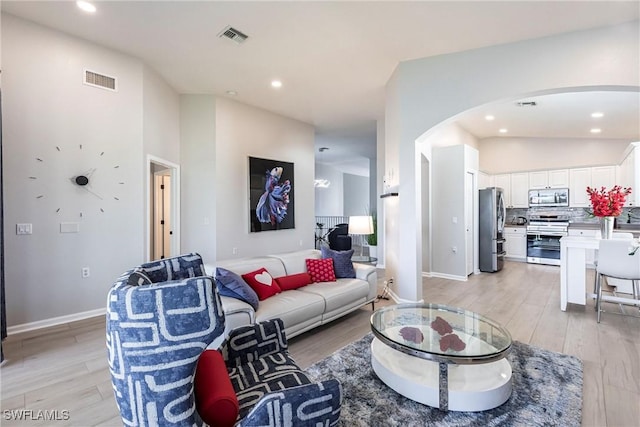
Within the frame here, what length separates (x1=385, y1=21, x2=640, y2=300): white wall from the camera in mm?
2998

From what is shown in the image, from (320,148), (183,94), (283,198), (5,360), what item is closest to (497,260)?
Result: (283,198)

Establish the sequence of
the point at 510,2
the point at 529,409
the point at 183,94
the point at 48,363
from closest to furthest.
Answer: the point at 529,409 → the point at 48,363 → the point at 510,2 → the point at 183,94

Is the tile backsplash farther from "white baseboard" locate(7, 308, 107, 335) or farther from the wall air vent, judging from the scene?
"white baseboard" locate(7, 308, 107, 335)

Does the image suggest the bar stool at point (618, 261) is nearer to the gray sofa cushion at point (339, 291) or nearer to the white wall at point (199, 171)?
the gray sofa cushion at point (339, 291)

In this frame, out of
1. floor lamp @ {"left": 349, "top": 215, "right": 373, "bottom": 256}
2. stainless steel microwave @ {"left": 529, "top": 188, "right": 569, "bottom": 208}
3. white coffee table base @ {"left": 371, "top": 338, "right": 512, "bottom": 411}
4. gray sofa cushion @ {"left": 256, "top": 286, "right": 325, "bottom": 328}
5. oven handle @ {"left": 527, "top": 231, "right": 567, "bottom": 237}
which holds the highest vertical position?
stainless steel microwave @ {"left": 529, "top": 188, "right": 569, "bottom": 208}

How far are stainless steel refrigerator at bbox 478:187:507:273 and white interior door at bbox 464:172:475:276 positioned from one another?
35 centimetres

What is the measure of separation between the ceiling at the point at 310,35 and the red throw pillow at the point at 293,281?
273 cm

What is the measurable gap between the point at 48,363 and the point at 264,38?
→ 12.5 feet

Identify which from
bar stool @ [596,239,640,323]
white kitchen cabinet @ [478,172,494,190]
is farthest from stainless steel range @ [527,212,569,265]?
bar stool @ [596,239,640,323]

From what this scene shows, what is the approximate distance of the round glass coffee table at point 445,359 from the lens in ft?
6.23

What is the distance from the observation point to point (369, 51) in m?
3.72

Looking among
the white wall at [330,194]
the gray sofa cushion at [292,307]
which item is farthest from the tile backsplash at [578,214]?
the white wall at [330,194]

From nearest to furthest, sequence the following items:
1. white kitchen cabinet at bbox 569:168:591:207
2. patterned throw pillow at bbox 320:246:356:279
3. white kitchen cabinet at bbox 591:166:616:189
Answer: patterned throw pillow at bbox 320:246:356:279, white kitchen cabinet at bbox 591:166:616:189, white kitchen cabinet at bbox 569:168:591:207

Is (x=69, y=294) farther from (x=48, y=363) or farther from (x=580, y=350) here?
(x=580, y=350)
